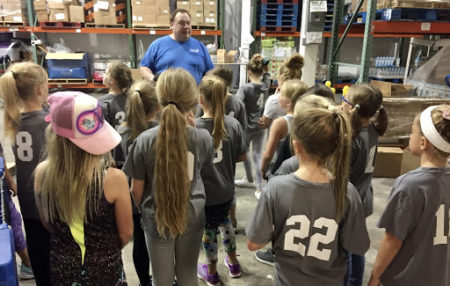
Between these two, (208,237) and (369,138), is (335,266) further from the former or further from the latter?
(208,237)

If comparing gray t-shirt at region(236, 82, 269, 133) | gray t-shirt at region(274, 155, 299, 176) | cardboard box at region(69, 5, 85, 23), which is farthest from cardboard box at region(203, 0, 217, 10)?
gray t-shirt at region(274, 155, 299, 176)

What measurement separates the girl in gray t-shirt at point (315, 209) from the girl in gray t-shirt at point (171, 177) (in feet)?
1.36

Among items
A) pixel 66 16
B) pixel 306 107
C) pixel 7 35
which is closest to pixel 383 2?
pixel 306 107

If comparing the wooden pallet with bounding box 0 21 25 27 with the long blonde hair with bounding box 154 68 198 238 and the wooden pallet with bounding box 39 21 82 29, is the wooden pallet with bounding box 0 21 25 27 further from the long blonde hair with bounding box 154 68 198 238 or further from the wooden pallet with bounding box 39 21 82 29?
the long blonde hair with bounding box 154 68 198 238

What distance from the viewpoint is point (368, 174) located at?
2023mm

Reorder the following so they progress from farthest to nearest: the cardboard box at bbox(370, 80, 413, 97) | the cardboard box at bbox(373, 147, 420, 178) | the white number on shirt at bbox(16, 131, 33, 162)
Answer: the cardboard box at bbox(370, 80, 413, 97) → the cardboard box at bbox(373, 147, 420, 178) → the white number on shirt at bbox(16, 131, 33, 162)

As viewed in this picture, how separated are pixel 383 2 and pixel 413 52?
3.91 meters

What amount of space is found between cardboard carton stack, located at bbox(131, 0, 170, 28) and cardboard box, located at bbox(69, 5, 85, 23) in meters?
1.06

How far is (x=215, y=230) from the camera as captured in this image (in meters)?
2.20

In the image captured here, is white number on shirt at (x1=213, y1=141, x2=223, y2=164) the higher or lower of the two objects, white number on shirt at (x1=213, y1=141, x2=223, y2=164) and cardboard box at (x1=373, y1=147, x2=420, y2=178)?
the higher

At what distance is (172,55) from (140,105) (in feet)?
5.36

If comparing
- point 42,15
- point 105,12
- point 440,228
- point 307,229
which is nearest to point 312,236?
point 307,229

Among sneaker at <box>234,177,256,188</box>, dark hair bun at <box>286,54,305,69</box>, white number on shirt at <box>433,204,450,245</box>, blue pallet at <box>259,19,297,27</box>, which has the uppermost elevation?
blue pallet at <box>259,19,297,27</box>

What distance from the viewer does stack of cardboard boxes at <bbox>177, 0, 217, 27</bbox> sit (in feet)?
23.2
